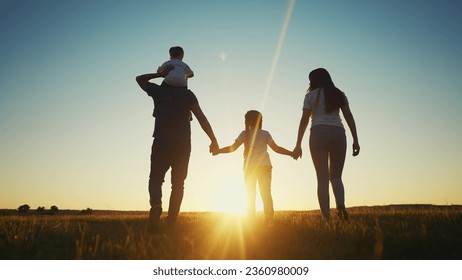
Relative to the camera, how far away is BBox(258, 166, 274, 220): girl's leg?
300 inches

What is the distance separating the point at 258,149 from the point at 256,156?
0.18m

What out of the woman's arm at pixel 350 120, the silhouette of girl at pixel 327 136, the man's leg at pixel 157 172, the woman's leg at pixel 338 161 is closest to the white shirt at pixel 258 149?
the silhouette of girl at pixel 327 136

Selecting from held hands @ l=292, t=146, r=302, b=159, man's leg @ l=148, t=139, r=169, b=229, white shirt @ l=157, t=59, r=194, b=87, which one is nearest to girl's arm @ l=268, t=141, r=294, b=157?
held hands @ l=292, t=146, r=302, b=159

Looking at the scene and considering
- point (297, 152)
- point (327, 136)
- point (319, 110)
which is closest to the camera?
point (327, 136)

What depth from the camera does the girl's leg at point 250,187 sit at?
7.54m

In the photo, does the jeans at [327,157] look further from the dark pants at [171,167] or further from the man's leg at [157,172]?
A: the man's leg at [157,172]

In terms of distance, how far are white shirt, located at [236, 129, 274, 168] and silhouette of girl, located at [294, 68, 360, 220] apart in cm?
106

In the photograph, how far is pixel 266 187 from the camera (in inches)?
301

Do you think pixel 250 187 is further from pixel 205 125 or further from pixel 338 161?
pixel 338 161

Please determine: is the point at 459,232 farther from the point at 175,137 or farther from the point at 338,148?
the point at 175,137

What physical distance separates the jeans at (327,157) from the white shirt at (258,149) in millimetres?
1260

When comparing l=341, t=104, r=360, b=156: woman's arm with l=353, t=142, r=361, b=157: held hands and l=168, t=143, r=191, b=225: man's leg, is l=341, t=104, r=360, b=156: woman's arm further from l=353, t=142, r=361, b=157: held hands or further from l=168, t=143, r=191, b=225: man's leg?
l=168, t=143, r=191, b=225: man's leg

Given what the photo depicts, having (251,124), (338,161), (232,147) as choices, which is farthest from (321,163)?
(232,147)

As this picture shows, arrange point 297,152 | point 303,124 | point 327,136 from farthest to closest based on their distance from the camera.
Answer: point 297,152 → point 303,124 → point 327,136
